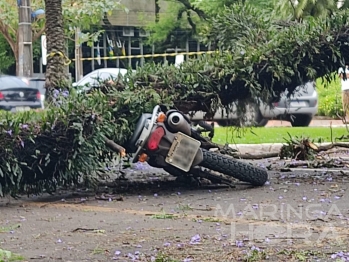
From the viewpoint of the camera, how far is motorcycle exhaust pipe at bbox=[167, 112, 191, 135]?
7.01 meters

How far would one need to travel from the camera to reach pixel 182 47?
3906cm

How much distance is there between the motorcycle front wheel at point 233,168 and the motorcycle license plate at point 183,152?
19 cm

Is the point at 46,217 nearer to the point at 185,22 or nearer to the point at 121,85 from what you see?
the point at 121,85

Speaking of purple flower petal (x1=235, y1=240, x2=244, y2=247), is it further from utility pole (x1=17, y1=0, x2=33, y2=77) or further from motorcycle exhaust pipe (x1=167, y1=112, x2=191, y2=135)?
utility pole (x1=17, y1=0, x2=33, y2=77)

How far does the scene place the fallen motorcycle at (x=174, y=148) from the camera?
6.98 metres

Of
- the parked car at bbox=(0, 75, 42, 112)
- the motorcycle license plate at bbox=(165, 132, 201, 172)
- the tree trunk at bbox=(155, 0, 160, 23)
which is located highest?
the tree trunk at bbox=(155, 0, 160, 23)

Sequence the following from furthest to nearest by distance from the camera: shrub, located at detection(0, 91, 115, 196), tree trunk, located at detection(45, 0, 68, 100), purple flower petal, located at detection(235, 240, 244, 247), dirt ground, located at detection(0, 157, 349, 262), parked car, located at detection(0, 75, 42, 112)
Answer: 1. parked car, located at detection(0, 75, 42, 112)
2. tree trunk, located at detection(45, 0, 68, 100)
3. shrub, located at detection(0, 91, 115, 196)
4. purple flower petal, located at detection(235, 240, 244, 247)
5. dirt ground, located at detection(0, 157, 349, 262)

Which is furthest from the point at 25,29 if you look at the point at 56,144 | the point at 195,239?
the point at 195,239

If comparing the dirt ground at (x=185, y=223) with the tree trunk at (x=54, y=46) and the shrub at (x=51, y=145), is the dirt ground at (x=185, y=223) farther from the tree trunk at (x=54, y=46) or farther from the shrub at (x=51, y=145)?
the tree trunk at (x=54, y=46)

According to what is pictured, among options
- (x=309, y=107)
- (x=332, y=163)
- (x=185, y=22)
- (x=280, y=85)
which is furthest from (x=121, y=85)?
(x=185, y=22)

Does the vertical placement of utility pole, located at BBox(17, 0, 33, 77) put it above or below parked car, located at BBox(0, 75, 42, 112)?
above

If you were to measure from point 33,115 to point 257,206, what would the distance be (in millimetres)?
2238

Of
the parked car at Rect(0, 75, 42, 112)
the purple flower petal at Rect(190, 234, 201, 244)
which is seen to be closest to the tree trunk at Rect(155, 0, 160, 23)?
the parked car at Rect(0, 75, 42, 112)

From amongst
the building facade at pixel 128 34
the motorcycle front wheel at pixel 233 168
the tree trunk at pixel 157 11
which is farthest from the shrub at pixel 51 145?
the tree trunk at pixel 157 11
